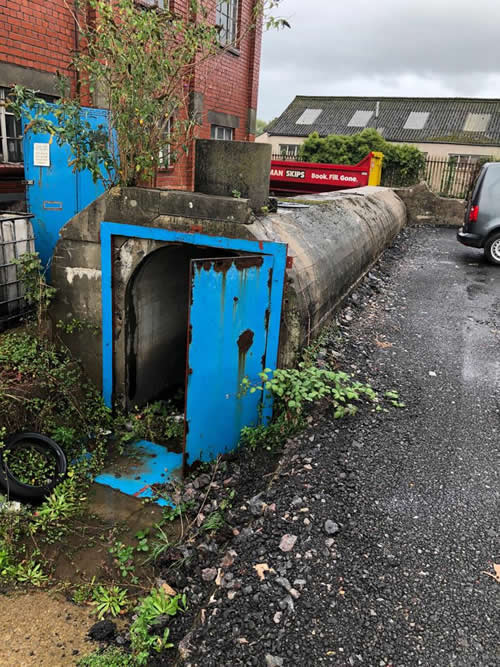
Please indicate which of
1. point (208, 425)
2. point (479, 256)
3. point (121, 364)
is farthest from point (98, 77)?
point (479, 256)

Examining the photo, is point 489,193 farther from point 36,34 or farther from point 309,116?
point 309,116

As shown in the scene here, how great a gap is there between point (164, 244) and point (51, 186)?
9.83ft

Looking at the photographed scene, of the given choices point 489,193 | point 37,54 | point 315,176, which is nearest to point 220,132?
point 315,176

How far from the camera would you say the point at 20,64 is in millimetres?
8055

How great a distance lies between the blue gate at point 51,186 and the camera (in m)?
7.52

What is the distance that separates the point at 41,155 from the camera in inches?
298

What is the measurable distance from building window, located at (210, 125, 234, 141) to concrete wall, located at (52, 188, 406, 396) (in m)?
7.17

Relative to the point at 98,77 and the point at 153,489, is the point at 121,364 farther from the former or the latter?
the point at 98,77

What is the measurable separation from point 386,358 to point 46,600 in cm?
422

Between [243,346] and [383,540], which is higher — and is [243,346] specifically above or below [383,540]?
above

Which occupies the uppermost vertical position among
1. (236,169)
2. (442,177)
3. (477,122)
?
(477,122)

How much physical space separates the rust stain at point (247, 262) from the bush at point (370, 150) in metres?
17.2

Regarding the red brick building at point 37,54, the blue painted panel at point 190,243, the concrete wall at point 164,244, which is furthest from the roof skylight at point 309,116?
the blue painted panel at point 190,243

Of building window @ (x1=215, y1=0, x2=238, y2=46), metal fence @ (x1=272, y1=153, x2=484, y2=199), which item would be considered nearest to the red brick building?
building window @ (x1=215, y1=0, x2=238, y2=46)
